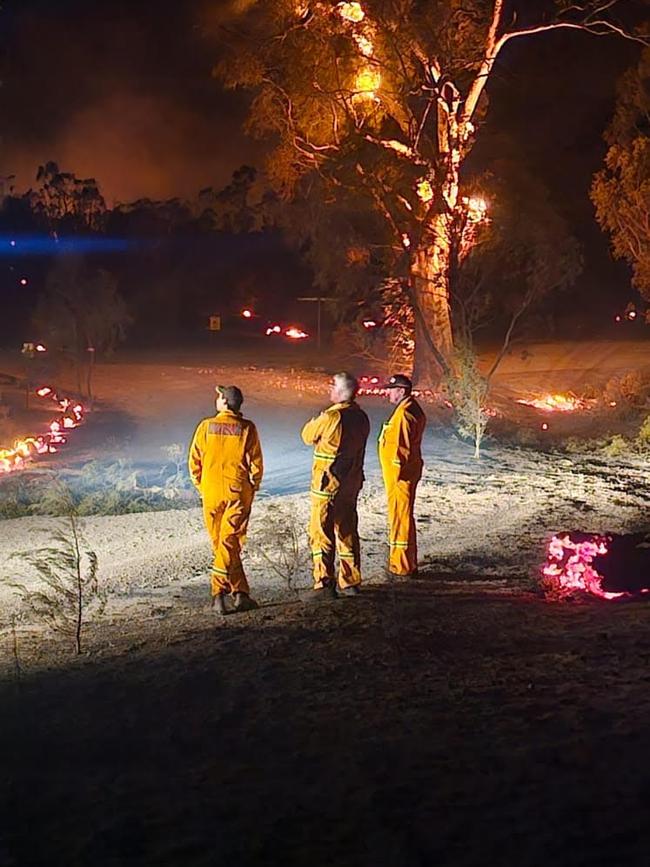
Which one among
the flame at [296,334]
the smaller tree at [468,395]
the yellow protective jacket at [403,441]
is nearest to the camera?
the yellow protective jacket at [403,441]

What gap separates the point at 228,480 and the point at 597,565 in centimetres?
414

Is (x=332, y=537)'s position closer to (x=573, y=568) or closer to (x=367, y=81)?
(x=573, y=568)

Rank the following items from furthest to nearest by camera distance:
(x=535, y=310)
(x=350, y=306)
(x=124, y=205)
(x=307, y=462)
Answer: (x=124, y=205) → (x=535, y=310) → (x=350, y=306) → (x=307, y=462)

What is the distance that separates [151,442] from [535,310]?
26100 mm

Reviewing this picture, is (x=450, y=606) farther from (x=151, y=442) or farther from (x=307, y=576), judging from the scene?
(x=151, y=442)

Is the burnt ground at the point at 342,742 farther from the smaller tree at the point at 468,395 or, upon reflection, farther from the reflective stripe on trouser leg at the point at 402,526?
the smaller tree at the point at 468,395

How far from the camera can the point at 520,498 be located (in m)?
14.5

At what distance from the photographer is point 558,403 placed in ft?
86.9

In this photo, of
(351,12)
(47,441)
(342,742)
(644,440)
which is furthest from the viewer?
(351,12)

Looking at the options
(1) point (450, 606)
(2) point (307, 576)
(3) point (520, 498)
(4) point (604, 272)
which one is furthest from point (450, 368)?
(4) point (604, 272)

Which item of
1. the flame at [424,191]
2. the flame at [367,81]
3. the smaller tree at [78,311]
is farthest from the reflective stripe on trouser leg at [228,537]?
the smaller tree at [78,311]

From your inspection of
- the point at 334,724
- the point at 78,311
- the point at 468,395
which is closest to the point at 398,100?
the point at 468,395

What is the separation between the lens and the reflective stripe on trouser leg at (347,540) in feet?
28.3

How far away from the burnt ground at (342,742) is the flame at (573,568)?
1.24 metres
